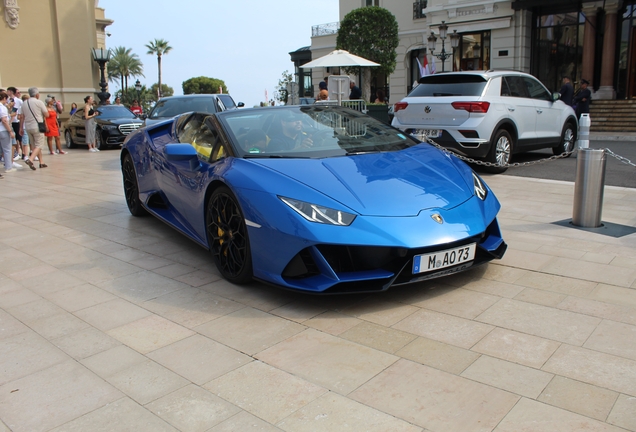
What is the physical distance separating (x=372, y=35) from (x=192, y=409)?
30.3m

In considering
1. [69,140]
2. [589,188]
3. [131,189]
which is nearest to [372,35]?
[69,140]

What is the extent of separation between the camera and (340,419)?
2.48 meters

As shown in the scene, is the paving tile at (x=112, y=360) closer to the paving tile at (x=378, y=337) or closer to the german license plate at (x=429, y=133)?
the paving tile at (x=378, y=337)

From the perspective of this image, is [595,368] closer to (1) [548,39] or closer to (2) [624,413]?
(2) [624,413]

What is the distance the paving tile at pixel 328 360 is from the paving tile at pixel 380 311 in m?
0.35

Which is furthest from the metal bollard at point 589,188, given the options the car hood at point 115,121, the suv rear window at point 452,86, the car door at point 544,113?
the car hood at point 115,121

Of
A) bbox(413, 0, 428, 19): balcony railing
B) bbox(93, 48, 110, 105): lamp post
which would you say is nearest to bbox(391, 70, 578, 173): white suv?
bbox(93, 48, 110, 105): lamp post

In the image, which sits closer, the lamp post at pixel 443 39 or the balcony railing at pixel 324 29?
the lamp post at pixel 443 39

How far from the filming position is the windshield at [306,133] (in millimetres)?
4508

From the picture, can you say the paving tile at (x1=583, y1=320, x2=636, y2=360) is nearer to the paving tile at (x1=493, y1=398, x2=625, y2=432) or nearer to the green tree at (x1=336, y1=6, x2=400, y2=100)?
the paving tile at (x1=493, y1=398, x2=625, y2=432)

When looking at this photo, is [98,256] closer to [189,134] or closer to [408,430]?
[189,134]

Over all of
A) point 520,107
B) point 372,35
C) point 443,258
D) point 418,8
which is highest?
point 418,8

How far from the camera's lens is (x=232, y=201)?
413 cm

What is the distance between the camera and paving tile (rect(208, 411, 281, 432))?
2.44 metres
